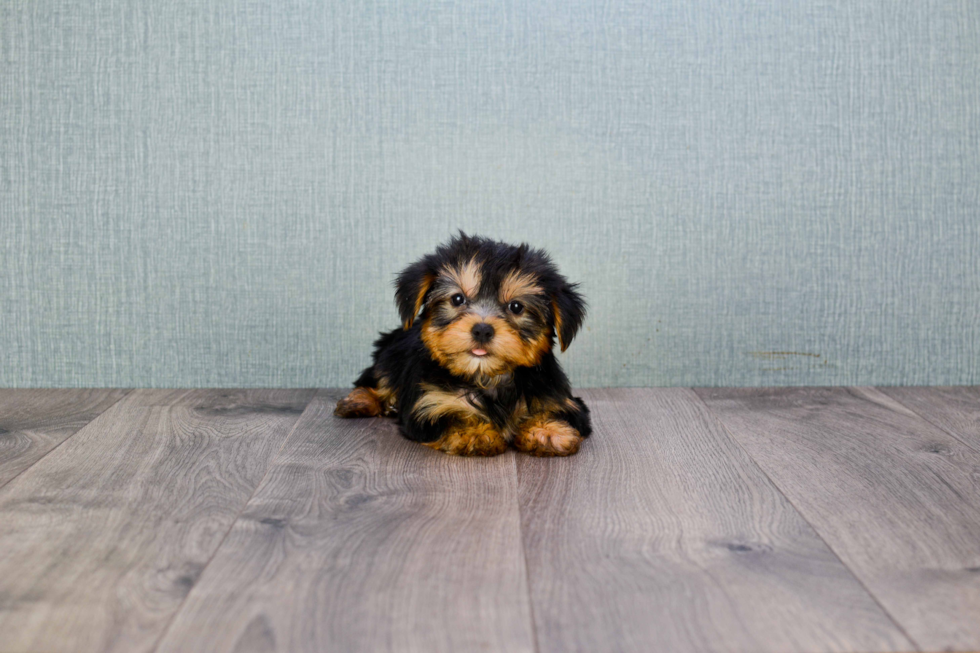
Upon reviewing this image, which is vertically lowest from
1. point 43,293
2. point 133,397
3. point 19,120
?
point 133,397

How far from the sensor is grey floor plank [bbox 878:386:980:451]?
2617mm

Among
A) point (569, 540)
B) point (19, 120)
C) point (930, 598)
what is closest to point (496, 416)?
point (569, 540)

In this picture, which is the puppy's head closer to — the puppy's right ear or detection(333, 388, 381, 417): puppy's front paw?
the puppy's right ear

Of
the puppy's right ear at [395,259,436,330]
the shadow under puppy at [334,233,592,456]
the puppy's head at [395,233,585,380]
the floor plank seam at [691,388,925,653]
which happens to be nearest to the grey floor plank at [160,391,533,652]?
the shadow under puppy at [334,233,592,456]

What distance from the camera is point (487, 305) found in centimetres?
225

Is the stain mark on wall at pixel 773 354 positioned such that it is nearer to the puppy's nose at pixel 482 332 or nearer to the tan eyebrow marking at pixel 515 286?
the tan eyebrow marking at pixel 515 286

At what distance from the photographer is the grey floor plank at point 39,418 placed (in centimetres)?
227

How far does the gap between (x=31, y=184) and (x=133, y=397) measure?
82 centimetres

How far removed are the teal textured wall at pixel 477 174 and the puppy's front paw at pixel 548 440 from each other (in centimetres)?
95

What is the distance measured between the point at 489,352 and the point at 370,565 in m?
0.75

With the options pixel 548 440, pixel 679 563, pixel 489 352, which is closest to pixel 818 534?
pixel 679 563

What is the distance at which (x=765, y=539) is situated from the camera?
66.9 inches

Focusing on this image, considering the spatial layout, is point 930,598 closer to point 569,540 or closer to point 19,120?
point 569,540

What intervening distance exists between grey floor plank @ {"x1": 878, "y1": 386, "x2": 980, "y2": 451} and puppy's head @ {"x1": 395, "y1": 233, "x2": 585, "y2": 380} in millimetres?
1201
